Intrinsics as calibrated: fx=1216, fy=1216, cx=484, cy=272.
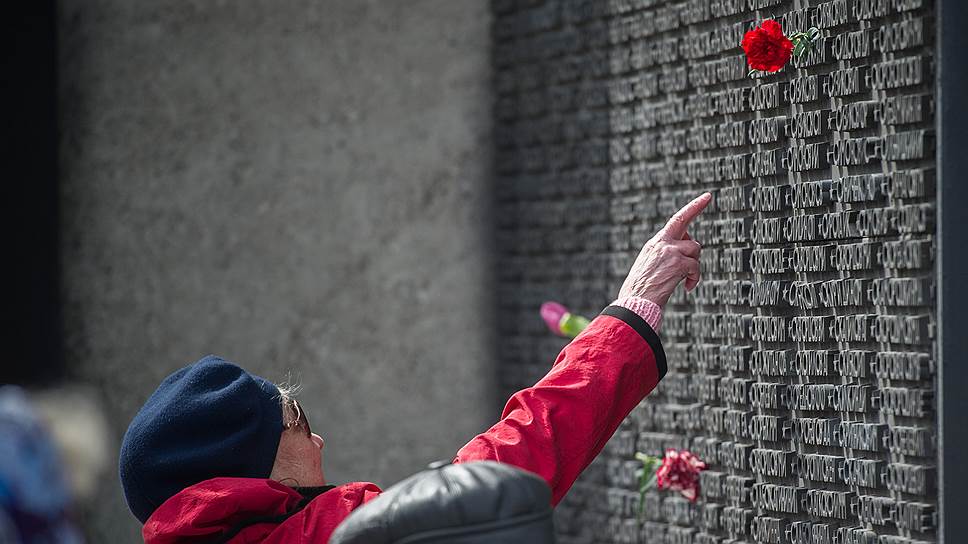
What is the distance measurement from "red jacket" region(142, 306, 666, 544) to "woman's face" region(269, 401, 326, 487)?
3.0 inches

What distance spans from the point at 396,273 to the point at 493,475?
2.55 metres

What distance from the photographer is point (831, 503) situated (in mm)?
2418

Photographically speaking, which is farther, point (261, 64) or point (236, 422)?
point (261, 64)

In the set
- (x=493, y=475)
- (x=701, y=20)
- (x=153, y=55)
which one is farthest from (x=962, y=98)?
(x=153, y=55)

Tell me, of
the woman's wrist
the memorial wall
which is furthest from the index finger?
the memorial wall

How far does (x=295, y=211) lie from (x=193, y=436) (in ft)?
6.53

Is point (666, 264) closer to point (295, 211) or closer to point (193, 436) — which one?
point (193, 436)

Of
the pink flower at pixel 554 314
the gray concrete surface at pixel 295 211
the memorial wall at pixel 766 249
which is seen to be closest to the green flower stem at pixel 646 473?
the memorial wall at pixel 766 249

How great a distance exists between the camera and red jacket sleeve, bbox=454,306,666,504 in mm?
2008

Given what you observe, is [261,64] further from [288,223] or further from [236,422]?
[236,422]

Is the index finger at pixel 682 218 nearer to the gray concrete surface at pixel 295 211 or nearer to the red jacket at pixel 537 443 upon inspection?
the red jacket at pixel 537 443

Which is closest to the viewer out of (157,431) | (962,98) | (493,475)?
(493,475)

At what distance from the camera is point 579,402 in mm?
2035

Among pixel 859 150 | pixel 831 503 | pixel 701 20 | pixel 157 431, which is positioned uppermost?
pixel 701 20
